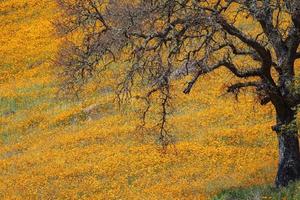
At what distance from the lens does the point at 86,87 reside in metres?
41.7

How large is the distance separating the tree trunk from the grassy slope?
167 cm

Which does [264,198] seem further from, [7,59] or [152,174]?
[7,59]

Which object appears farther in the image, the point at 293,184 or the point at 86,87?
the point at 86,87

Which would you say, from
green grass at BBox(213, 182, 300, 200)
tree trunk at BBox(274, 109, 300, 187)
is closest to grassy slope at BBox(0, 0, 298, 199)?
green grass at BBox(213, 182, 300, 200)

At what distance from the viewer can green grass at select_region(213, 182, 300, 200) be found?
1697cm

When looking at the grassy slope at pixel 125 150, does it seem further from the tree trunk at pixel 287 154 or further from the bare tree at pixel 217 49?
the bare tree at pixel 217 49

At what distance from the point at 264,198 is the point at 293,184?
3.81ft

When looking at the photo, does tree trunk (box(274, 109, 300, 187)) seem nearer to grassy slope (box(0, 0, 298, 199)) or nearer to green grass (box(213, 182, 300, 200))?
green grass (box(213, 182, 300, 200))

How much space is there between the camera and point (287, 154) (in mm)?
18312

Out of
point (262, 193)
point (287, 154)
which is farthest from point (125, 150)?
point (287, 154)

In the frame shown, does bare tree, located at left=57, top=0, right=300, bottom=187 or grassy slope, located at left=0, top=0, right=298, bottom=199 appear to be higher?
bare tree, located at left=57, top=0, right=300, bottom=187

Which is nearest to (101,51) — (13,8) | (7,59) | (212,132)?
(212,132)

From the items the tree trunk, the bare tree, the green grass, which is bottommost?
the green grass

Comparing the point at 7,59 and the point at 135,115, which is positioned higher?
the point at 7,59
